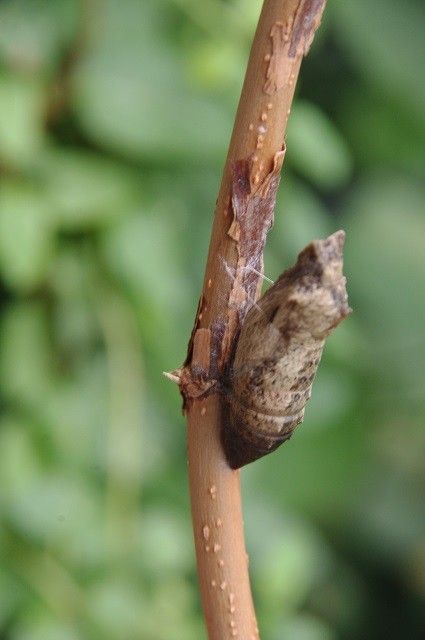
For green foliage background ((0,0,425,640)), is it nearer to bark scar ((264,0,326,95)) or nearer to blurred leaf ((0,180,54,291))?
blurred leaf ((0,180,54,291))

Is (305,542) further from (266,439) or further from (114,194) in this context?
(266,439)

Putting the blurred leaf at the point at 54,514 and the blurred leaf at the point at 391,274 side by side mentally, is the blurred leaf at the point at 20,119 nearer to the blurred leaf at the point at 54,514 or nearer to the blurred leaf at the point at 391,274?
the blurred leaf at the point at 54,514

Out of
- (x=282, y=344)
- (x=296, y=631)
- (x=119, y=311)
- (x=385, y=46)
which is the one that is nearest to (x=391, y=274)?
(x=385, y=46)

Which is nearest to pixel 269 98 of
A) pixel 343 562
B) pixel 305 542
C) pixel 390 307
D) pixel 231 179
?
pixel 231 179

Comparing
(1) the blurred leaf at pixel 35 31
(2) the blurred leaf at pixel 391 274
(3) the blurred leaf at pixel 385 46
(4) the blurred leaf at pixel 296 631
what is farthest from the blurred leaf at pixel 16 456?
(3) the blurred leaf at pixel 385 46

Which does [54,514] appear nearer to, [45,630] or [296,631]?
[45,630]

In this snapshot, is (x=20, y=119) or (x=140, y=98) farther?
(x=140, y=98)
